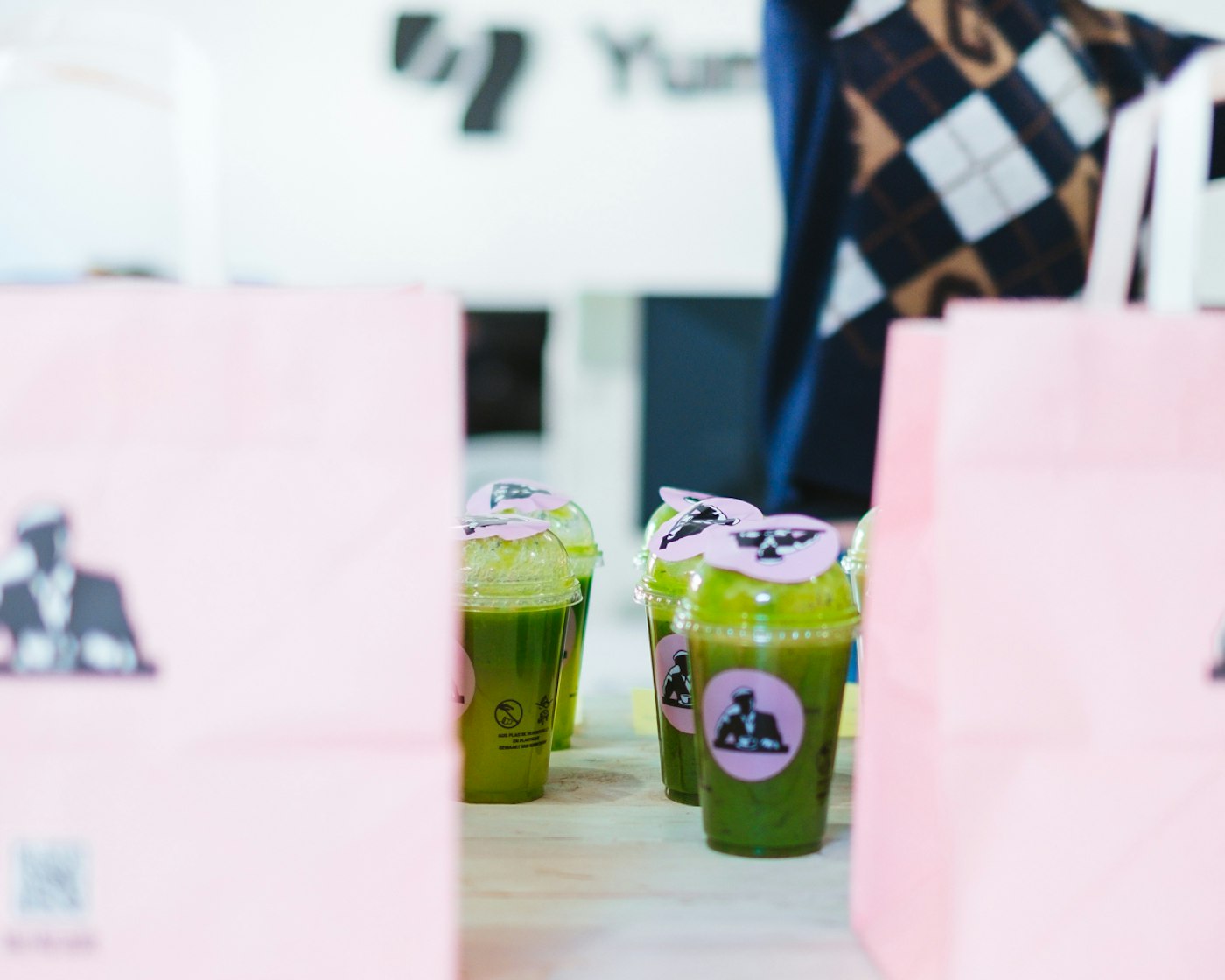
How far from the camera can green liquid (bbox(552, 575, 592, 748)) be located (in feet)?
3.09

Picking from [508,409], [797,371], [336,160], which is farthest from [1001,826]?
[336,160]

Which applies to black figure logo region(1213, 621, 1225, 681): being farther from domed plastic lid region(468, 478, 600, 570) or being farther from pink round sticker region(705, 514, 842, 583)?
domed plastic lid region(468, 478, 600, 570)

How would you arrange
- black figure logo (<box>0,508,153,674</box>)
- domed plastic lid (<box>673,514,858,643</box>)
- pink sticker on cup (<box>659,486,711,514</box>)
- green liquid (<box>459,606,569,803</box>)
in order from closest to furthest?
black figure logo (<box>0,508,153,674</box>), domed plastic lid (<box>673,514,858,643</box>), green liquid (<box>459,606,569,803</box>), pink sticker on cup (<box>659,486,711,514</box>)

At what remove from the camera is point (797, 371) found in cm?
179

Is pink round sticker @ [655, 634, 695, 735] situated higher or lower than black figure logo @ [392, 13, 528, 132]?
lower

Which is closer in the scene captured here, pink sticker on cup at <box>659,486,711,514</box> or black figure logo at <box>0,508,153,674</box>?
black figure logo at <box>0,508,153,674</box>

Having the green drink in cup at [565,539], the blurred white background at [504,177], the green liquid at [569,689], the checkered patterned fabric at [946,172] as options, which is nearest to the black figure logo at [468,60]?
the blurred white background at [504,177]

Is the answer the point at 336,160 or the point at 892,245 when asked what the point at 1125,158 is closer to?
the point at 892,245

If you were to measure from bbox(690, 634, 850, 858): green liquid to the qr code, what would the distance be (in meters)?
0.36

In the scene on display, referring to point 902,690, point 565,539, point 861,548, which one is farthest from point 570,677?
point 902,690

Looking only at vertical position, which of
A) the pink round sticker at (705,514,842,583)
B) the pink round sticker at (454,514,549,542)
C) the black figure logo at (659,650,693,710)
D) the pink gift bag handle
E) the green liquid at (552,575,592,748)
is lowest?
the green liquid at (552,575,592,748)

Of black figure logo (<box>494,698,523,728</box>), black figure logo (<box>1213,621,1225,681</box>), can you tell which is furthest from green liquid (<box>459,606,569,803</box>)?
black figure logo (<box>1213,621,1225,681</box>)

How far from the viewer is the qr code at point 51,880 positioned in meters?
0.52

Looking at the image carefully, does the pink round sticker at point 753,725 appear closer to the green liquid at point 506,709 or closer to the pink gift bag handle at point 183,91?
the green liquid at point 506,709
